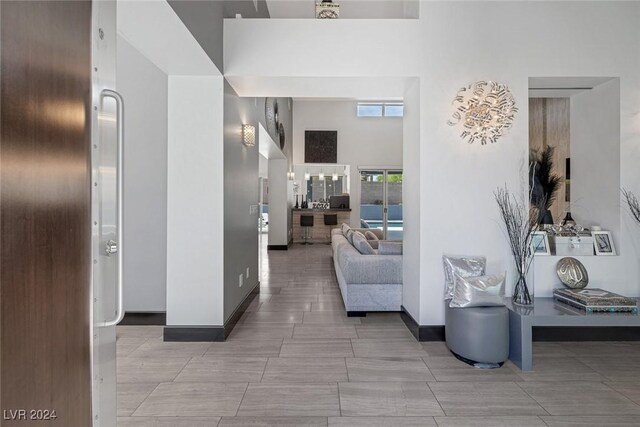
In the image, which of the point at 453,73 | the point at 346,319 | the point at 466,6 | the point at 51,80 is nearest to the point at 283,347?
the point at 346,319

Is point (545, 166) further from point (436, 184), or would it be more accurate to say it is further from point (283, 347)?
point (283, 347)

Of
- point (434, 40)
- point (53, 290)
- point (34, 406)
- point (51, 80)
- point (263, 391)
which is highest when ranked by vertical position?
point (434, 40)

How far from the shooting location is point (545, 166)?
14.0ft

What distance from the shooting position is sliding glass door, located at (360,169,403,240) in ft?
37.9

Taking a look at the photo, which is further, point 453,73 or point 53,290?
point 453,73

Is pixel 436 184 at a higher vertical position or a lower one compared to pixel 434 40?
lower

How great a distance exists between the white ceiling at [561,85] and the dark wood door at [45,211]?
3.68 metres

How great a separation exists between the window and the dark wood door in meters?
10.9

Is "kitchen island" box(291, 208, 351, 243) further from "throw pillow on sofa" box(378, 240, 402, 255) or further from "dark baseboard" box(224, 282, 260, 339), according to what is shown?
"throw pillow on sofa" box(378, 240, 402, 255)

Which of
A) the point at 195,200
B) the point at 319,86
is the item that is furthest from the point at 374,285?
the point at 319,86

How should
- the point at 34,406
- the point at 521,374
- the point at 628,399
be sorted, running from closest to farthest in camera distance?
the point at 34,406 → the point at 628,399 → the point at 521,374

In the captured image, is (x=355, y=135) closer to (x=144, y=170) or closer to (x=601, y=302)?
(x=144, y=170)

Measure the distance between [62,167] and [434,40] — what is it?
3.24 metres

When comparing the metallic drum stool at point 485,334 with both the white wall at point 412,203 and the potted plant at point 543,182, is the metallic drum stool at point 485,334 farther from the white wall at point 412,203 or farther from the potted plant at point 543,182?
the potted plant at point 543,182
